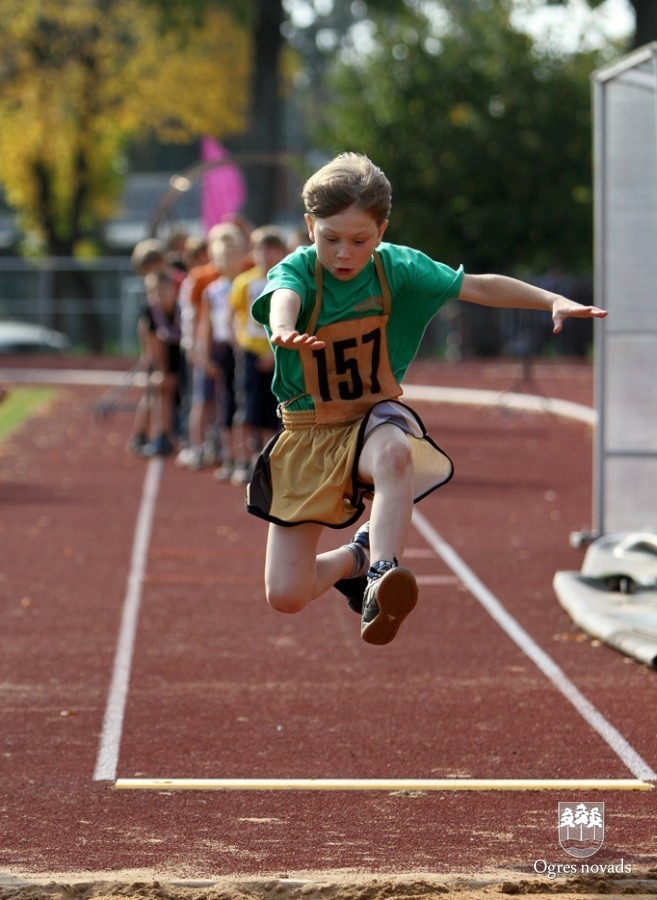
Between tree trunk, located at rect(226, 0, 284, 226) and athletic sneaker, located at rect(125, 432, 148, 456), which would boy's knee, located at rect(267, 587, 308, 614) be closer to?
athletic sneaker, located at rect(125, 432, 148, 456)

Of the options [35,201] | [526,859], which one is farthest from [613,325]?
[35,201]

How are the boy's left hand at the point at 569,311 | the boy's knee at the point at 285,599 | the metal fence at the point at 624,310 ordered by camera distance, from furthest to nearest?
the metal fence at the point at 624,310, the boy's knee at the point at 285,599, the boy's left hand at the point at 569,311

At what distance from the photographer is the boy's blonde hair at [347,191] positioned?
17.6 feet

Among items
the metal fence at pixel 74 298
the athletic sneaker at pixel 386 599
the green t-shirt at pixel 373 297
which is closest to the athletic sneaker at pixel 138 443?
the green t-shirt at pixel 373 297

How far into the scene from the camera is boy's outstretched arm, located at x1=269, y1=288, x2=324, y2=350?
4934 millimetres

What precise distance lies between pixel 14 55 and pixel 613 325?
33780mm

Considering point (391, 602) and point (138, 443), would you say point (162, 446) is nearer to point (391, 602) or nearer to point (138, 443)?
point (138, 443)

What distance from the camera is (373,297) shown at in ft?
18.5

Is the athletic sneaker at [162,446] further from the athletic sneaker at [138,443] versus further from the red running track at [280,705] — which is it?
the red running track at [280,705]

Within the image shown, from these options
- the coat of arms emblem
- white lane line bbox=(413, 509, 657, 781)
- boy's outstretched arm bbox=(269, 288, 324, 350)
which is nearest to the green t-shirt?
Answer: boy's outstretched arm bbox=(269, 288, 324, 350)

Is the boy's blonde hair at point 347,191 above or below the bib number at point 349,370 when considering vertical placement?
above

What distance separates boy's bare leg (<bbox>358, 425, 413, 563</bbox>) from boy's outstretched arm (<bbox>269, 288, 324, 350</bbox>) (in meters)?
0.51

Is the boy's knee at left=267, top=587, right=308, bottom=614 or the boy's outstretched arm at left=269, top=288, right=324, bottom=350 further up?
the boy's outstretched arm at left=269, top=288, right=324, bottom=350

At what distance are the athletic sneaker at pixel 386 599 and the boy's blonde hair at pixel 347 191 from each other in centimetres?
117
